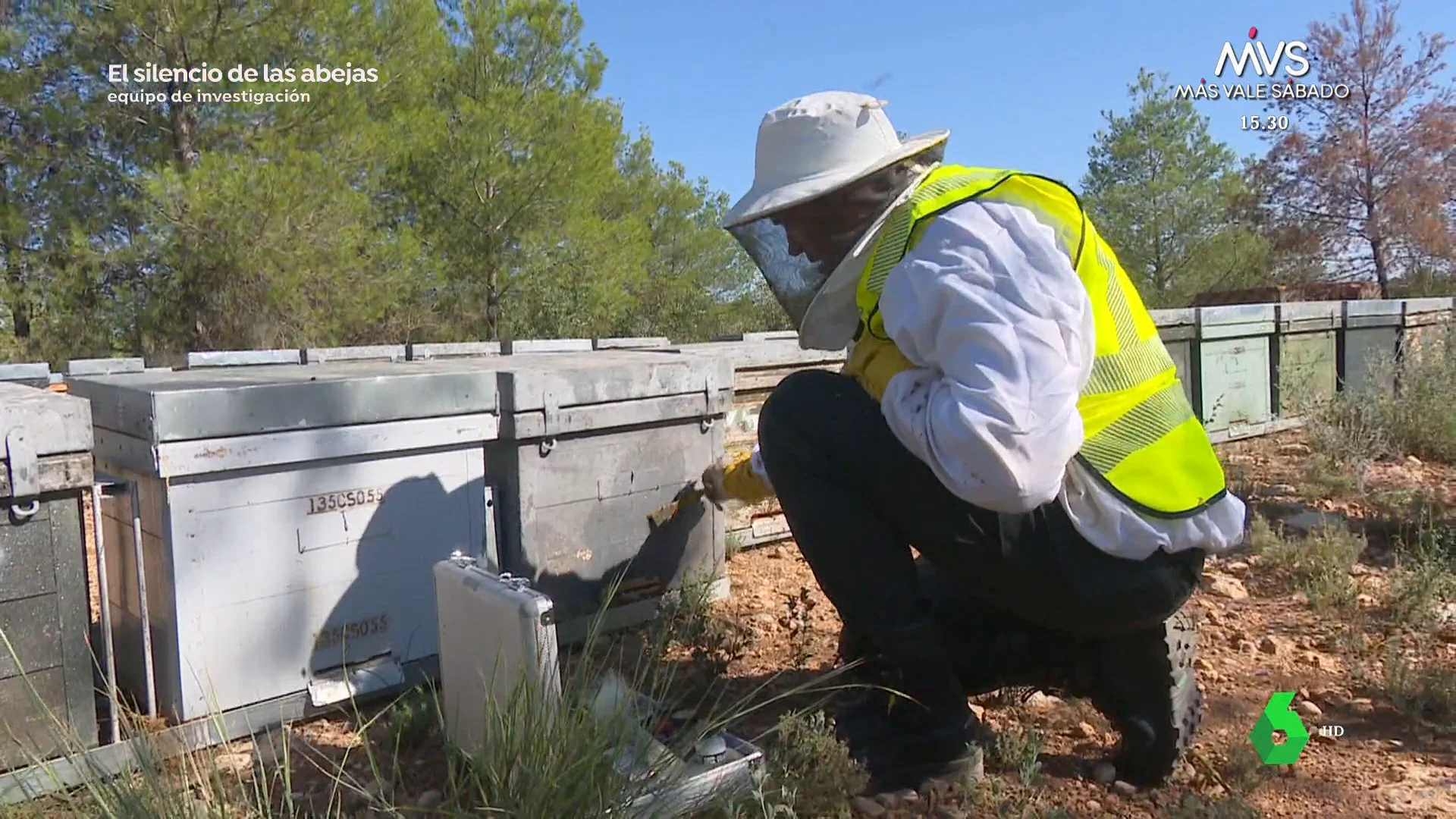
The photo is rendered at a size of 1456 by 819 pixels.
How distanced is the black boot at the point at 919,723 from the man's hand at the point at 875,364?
0.45 meters

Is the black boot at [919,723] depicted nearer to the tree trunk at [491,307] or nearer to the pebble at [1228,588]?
the pebble at [1228,588]

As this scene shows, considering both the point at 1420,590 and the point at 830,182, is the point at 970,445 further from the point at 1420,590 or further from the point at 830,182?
the point at 1420,590

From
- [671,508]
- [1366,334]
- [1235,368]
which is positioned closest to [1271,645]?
[671,508]

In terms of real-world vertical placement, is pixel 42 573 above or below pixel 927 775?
above

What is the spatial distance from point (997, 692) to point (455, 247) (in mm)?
12803

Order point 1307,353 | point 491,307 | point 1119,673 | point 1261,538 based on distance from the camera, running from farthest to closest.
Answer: point 491,307, point 1307,353, point 1261,538, point 1119,673

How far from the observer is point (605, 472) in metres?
2.79

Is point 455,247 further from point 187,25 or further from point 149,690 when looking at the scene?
point 149,690

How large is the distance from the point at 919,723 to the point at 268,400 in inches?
58.2

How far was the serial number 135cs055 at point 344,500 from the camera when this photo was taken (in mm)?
2248

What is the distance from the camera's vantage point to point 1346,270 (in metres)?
18.0

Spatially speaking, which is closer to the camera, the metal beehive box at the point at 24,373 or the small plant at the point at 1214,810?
the small plant at the point at 1214,810

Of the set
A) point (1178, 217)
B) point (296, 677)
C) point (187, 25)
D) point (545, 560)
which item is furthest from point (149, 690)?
point (1178, 217)

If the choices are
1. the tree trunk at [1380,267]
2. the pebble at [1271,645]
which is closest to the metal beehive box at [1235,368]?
the pebble at [1271,645]
